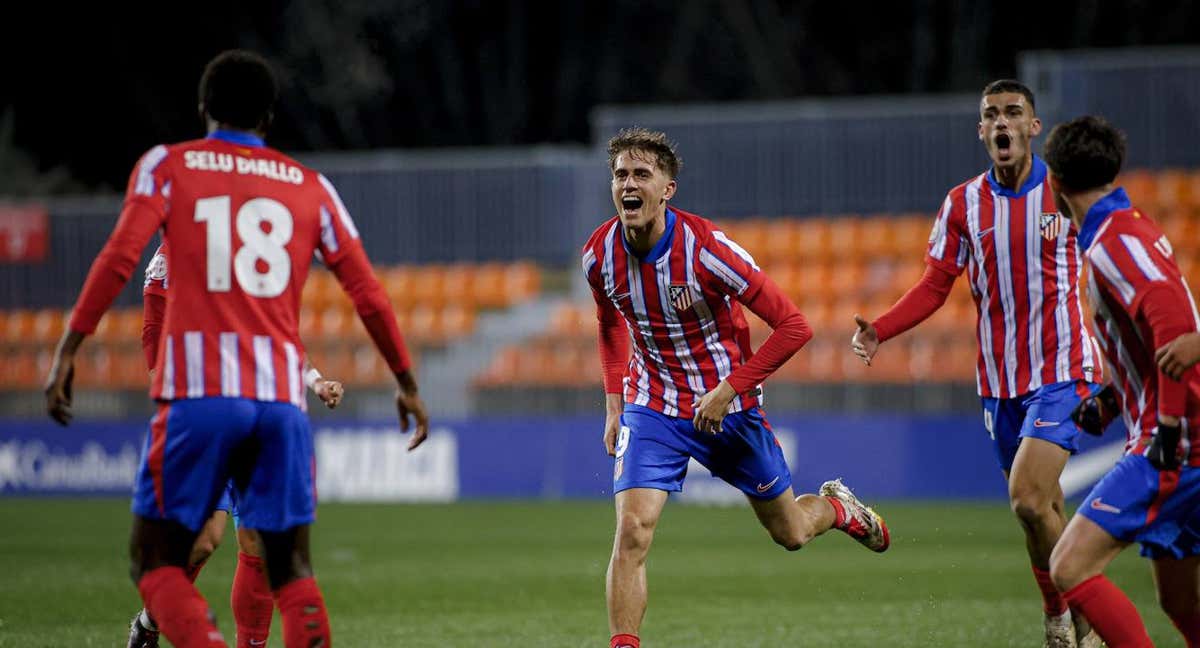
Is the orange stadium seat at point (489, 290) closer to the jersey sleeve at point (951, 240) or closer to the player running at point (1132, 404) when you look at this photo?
the jersey sleeve at point (951, 240)

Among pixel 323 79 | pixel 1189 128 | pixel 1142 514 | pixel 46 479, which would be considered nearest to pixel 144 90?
pixel 323 79

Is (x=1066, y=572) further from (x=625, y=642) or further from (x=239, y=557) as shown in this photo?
(x=239, y=557)

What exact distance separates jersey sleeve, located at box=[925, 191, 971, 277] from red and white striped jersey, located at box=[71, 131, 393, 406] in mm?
3306

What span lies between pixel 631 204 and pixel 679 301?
1.51 feet

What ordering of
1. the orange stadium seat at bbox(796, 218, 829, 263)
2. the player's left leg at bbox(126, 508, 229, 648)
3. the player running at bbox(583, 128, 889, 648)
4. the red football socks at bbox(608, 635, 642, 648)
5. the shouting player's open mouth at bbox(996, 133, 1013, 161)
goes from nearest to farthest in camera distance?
the red football socks at bbox(608, 635, 642, 648), the player running at bbox(583, 128, 889, 648), the player's left leg at bbox(126, 508, 229, 648), the shouting player's open mouth at bbox(996, 133, 1013, 161), the orange stadium seat at bbox(796, 218, 829, 263)

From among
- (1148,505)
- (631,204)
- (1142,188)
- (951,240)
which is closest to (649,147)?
(631,204)

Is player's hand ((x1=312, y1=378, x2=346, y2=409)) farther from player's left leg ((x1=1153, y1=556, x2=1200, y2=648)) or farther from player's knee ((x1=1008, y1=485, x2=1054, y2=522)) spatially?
player's left leg ((x1=1153, y1=556, x2=1200, y2=648))

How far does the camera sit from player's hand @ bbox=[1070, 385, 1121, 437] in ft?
19.0

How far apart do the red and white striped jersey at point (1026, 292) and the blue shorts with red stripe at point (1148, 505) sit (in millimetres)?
1737

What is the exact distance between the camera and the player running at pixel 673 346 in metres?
6.59

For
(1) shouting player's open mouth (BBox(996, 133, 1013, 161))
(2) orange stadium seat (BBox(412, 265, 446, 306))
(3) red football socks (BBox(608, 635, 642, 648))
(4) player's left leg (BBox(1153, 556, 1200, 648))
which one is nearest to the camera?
(4) player's left leg (BBox(1153, 556, 1200, 648))

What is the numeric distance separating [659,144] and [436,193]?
56.2ft

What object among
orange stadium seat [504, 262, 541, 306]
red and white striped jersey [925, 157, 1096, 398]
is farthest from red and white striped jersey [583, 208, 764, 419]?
orange stadium seat [504, 262, 541, 306]

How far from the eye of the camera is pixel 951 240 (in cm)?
739
